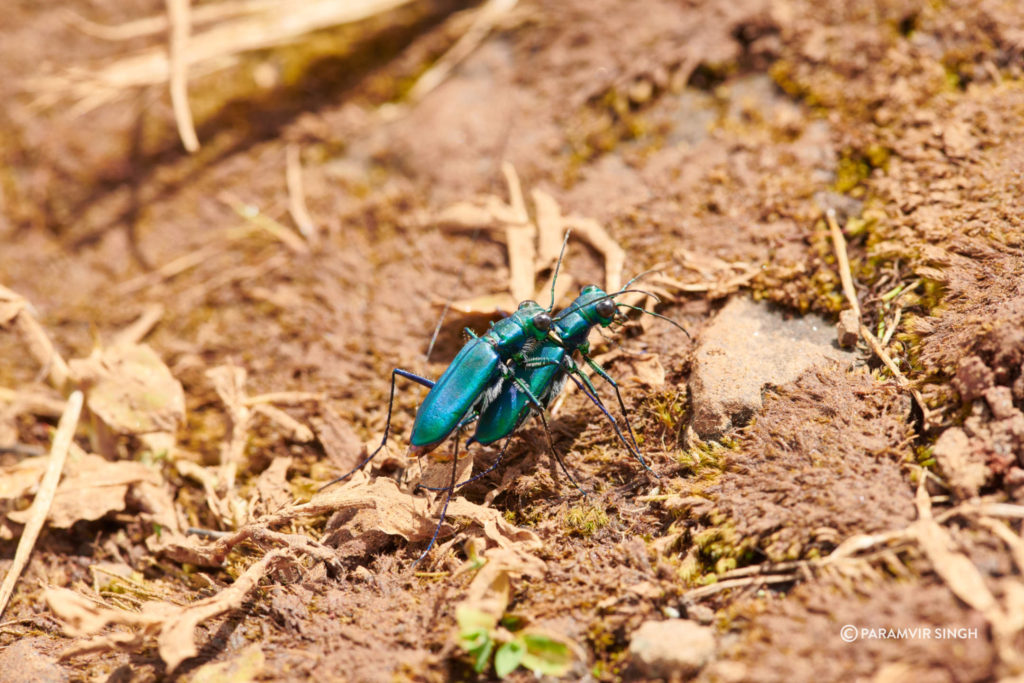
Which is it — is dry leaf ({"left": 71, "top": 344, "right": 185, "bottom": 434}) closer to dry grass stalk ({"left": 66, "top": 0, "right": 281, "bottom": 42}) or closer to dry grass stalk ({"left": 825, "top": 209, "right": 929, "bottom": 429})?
dry grass stalk ({"left": 66, "top": 0, "right": 281, "bottom": 42})

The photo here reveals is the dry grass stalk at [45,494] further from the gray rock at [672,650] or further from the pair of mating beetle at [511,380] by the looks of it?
the gray rock at [672,650]

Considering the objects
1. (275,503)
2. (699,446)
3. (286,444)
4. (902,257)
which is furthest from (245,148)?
(902,257)

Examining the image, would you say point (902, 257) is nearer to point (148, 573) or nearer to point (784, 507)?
point (784, 507)

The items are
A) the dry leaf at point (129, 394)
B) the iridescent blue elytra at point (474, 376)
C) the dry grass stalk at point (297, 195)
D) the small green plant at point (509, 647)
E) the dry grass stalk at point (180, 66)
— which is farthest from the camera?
the dry grass stalk at point (180, 66)

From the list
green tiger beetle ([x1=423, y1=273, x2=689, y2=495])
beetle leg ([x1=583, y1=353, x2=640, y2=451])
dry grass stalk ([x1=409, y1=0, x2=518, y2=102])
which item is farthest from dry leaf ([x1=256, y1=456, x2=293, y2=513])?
dry grass stalk ([x1=409, y1=0, x2=518, y2=102])

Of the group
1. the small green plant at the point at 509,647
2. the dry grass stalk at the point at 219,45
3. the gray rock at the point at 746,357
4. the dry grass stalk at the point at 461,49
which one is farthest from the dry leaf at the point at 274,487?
the dry grass stalk at the point at 219,45

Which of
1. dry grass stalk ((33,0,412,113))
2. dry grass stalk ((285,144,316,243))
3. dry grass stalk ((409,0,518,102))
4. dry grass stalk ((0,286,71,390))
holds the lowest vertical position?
dry grass stalk ((0,286,71,390))

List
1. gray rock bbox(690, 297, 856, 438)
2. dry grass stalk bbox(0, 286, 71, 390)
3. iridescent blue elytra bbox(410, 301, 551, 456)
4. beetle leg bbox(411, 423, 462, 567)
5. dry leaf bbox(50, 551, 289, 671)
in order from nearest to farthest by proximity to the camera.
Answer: dry leaf bbox(50, 551, 289, 671) < beetle leg bbox(411, 423, 462, 567) < gray rock bbox(690, 297, 856, 438) < iridescent blue elytra bbox(410, 301, 551, 456) < dry grass stalk bbox(0, 286, 71, 390)
